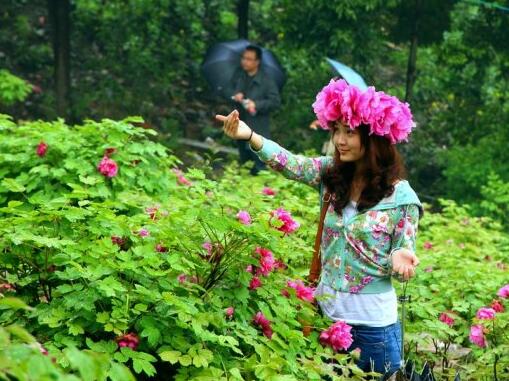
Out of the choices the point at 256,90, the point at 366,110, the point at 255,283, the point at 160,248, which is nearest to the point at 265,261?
the point at 255,283

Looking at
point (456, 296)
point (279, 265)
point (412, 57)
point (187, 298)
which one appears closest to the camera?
point (187, 298)

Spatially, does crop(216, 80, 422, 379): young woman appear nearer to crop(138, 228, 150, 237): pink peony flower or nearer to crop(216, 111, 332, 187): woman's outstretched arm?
crop(216, 111, 332, 187): woman's outstretched arm

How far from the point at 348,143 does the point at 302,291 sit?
681 millimetres

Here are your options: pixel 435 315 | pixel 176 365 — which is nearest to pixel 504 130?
pixel 435 315

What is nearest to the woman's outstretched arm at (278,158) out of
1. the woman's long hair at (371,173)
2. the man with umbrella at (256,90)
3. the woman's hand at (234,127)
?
the woman's hand at (234,127)

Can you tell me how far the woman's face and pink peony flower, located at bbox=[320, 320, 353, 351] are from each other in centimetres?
72

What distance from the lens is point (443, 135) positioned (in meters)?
14.3

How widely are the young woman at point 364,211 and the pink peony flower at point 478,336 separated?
0.64 m

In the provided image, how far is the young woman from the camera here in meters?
3.96

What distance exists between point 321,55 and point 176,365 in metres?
9.94

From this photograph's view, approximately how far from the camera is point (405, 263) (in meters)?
3.83

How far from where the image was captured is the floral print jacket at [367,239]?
3994 millimetres

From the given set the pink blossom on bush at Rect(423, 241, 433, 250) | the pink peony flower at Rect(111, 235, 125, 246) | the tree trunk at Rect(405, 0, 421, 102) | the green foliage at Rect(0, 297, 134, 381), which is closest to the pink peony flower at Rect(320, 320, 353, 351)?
the pink peony flower at Rect(111, 235, 125, 246)

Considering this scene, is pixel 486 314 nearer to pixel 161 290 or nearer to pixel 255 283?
pixel 255 283
